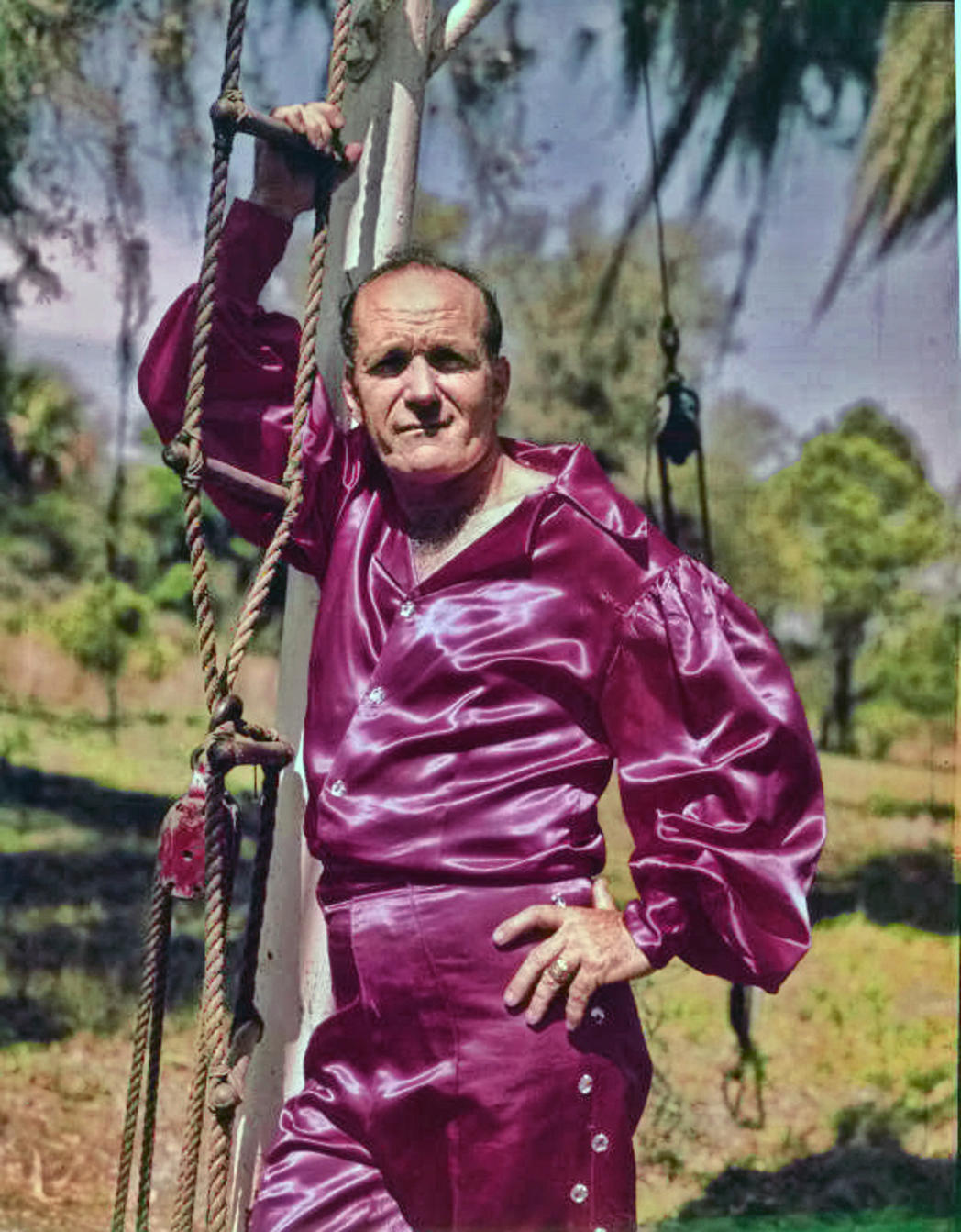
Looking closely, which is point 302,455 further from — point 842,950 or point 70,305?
point 842,950

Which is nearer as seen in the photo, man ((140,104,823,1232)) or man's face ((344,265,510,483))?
man ((140,104,823,1232))

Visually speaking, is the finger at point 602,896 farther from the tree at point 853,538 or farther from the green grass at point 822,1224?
the tree at point 853,538

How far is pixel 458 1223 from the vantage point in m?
1.74

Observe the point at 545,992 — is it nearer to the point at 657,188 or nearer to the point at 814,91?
the point at 657,188

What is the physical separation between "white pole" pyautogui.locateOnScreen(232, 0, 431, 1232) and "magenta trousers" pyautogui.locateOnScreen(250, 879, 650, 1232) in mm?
299

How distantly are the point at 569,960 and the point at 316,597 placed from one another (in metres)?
0.66

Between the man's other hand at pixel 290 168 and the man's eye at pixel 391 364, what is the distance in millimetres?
282

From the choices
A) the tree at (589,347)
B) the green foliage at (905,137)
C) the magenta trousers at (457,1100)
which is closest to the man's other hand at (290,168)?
the magenta trousers at (457,1100)

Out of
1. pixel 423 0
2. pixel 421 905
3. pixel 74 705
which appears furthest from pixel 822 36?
pixel 421 905

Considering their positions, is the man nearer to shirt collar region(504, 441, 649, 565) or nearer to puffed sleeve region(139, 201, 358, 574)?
shirt collar region(504, 441, 649, 565)

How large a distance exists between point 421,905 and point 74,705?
2.57 meters

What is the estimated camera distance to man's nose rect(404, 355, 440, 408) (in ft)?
6.04

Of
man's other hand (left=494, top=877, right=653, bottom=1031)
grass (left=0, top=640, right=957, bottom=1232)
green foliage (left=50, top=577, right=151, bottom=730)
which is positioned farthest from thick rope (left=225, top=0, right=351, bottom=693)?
green foliage (left=50, top=577, right=151, bottom=730)

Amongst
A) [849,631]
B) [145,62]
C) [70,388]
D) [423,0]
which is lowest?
[849,631]
